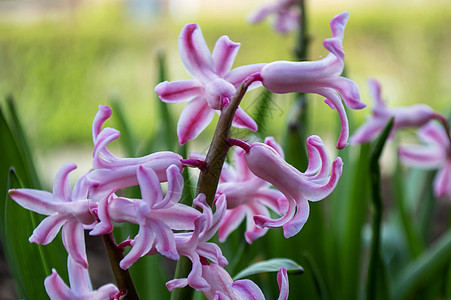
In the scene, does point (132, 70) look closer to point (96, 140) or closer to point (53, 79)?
point (53, 79)

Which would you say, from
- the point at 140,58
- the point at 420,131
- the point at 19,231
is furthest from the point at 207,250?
the point at 140,58

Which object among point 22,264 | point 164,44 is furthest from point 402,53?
point 22,264

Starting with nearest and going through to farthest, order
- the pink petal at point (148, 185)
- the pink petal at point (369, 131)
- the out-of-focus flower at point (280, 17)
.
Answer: the pink petal at point (148, 185), the pink petal at point (369, 131), the out-of-focus flower at point (280, 17)

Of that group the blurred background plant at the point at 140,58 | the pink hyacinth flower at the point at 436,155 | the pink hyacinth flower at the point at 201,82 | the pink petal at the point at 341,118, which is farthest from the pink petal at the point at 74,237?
the blurred background plant at the point at 140,58

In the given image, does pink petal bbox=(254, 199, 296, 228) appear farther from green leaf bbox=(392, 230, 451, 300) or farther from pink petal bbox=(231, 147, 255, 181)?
green leaf bbox=(392, 230, 451, 300)

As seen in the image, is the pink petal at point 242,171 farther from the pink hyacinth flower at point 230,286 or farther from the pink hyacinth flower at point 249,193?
the pink hyacinth flower at point 230,286
